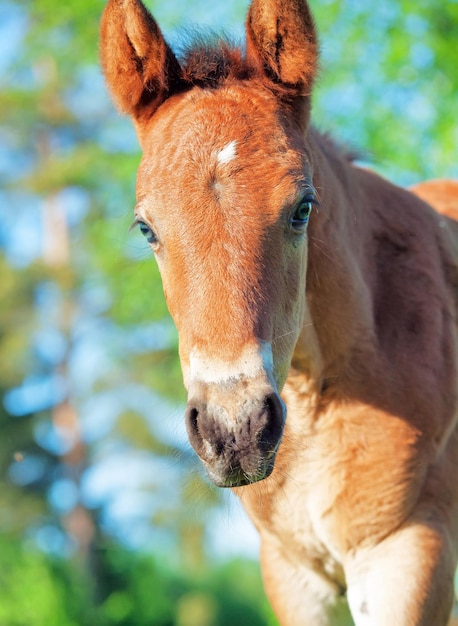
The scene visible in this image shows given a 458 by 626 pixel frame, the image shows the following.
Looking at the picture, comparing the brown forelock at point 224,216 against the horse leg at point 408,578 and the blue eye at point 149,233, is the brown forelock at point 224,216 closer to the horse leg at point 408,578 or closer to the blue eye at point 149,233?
the blue eye at point 149,233

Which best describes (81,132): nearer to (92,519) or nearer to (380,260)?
(92,519)

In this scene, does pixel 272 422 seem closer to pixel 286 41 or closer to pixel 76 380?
pixel 286 41

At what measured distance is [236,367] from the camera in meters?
2.74

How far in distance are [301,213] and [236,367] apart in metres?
0.74

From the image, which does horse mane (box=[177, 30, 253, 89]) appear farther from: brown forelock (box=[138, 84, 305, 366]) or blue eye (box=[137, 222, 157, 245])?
blue eye (box=[137, 222, 157, 245])

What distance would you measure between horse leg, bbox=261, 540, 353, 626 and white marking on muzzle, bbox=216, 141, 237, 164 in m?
2.01

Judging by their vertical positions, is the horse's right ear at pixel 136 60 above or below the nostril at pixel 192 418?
above

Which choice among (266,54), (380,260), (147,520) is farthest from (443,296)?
(147,520)

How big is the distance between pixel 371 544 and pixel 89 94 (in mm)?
15357

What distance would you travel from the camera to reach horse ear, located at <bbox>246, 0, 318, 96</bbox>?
3.51 meters

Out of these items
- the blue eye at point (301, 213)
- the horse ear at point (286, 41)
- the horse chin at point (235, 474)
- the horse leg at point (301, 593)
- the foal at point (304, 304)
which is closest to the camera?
the horse chin at point (235, 474)

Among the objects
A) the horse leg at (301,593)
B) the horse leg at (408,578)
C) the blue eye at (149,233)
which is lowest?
the horse leg at (301,593)

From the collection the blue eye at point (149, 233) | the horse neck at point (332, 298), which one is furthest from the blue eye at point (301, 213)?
the blue eye at point (149, 233)

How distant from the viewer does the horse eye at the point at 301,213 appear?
3156mm
